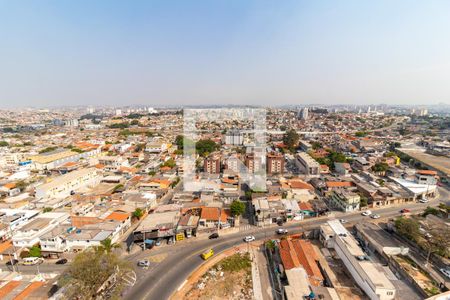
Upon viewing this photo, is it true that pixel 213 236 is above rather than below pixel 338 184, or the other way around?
below

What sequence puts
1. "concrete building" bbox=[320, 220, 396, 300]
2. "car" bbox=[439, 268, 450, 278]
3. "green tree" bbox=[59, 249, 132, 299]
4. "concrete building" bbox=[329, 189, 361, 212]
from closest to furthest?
"green tree" bbox=[59, 249, 132, 299] < "concrete building" bbox=[320, 220, 396, 300] < "car" bbox=[439, 268, 450, 278] < "concrete building" bbox=[329, 189, 361, 212]

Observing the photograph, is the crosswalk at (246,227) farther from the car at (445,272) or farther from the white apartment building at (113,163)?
the white apartment building at (113,163)

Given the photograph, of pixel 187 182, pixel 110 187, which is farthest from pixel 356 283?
pixel 110 187

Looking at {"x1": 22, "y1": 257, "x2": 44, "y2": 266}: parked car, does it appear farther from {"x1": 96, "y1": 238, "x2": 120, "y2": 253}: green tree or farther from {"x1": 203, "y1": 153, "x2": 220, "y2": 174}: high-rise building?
{"x1": 203, "y1": 153, "x2": 220, "y2": 174}: high-rise building

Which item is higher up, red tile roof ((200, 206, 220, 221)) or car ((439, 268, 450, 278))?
red tile roof ((200, 206, 220, 221))

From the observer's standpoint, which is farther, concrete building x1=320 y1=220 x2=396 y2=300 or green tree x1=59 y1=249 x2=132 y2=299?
concrete building x1=320 y1=220 x2=396 y2=300

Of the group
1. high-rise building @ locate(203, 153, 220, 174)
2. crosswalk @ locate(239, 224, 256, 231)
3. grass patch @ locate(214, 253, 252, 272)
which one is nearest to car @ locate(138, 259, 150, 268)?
grass patch @ locate(214, 253, 252, 272)

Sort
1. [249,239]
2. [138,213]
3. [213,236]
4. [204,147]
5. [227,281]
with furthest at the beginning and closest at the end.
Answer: [204,147] → [138,213] → [213,236] → [249,239] → [227,281]

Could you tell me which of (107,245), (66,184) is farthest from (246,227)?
(66,184)

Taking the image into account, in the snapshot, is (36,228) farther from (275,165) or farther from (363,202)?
(363,202)
